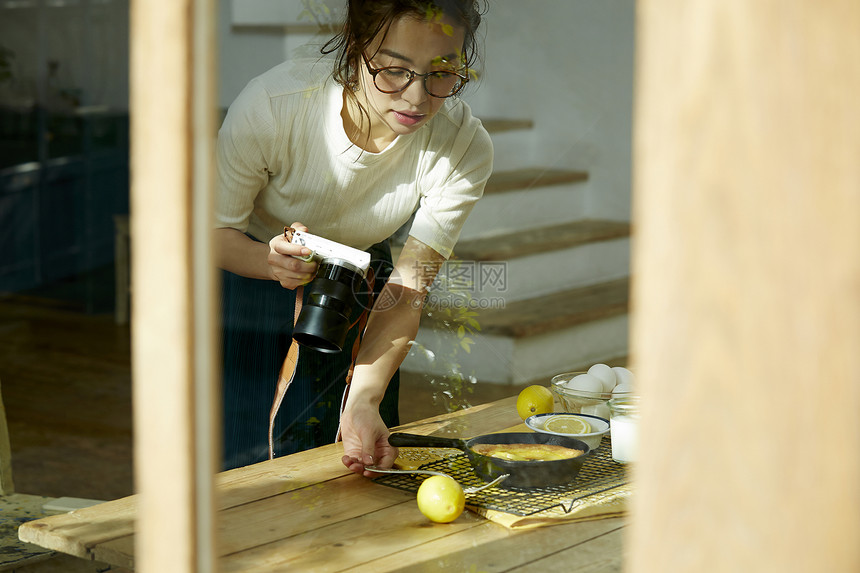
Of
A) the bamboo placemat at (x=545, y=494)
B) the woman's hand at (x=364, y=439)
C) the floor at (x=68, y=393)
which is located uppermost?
the woman's hand at (x=364, y=439)

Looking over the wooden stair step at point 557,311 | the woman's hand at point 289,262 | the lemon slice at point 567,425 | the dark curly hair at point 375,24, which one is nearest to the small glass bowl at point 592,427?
the lemon slice at point 567,425

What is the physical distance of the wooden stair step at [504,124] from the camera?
129cm

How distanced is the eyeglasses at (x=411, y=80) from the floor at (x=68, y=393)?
0.44m

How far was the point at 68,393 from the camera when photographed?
3.96 meters

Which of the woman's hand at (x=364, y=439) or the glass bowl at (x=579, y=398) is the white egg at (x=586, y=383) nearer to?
the glass bowl at (x=579, y=398)

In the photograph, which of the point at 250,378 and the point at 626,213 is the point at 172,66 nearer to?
the point at 626,213

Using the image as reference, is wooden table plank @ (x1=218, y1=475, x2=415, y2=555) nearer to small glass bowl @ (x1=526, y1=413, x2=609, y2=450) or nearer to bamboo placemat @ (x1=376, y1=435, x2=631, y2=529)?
bamboo placemat @ (x1=376, y1=435, x2=631, y2=529)

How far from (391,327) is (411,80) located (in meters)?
0.40

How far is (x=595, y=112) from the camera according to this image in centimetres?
124

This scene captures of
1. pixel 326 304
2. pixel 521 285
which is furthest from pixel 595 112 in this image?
pixel 326 304

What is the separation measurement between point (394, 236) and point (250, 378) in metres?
0.33

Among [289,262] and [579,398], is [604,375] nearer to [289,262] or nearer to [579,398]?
[579,398]

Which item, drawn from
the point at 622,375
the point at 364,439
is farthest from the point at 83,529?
the point at 622,375

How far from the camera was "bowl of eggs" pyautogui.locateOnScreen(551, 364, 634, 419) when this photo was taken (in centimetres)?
127
